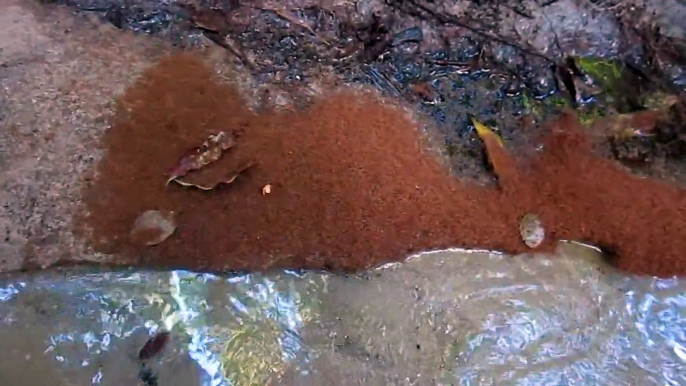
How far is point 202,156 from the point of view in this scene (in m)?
1.67

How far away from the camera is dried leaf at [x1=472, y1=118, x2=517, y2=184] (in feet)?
5.65

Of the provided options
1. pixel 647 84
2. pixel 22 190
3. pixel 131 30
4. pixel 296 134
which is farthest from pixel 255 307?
pixel 647 84

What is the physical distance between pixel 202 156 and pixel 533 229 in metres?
0.78

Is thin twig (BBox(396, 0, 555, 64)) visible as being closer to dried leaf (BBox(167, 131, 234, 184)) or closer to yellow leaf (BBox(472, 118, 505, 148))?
yellow leaf (BBox(472, 118, 505, 148))

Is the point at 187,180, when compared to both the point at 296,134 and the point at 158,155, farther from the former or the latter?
the point at 296,134

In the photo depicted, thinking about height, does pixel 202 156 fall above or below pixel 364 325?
above

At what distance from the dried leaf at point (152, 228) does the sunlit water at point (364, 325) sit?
8cm

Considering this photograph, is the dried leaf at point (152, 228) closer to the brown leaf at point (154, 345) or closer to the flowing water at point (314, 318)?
the flowing water at point (314, 318)

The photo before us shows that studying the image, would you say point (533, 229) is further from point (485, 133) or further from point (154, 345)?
point (154, 345)

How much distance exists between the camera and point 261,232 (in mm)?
1637

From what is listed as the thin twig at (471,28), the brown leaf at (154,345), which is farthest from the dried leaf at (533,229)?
the brown leaf at (154,345)

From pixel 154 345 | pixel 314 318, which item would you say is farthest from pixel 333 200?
pixel 154 345

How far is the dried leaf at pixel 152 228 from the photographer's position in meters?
1.62

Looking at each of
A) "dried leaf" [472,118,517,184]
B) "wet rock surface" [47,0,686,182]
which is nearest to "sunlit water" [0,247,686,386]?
"dried leaf" [472,118,517,184]
